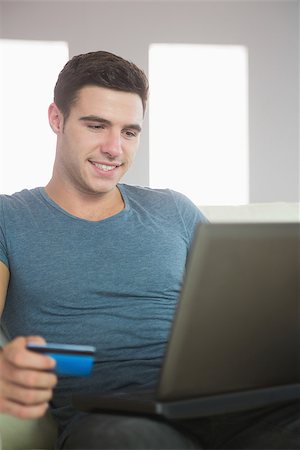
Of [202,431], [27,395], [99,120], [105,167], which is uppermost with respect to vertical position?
[99,120]

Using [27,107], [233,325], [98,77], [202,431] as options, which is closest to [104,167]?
[98,77]

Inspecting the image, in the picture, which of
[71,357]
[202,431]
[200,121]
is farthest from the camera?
[200,121]

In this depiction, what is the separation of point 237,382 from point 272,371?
2.4 inches

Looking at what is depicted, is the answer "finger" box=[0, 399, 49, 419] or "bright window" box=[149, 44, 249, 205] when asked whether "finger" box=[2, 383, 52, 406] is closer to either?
"finger" box=[0, 399, 49, 419]

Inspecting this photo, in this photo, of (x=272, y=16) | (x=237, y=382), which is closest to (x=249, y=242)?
(x=237, y=382)

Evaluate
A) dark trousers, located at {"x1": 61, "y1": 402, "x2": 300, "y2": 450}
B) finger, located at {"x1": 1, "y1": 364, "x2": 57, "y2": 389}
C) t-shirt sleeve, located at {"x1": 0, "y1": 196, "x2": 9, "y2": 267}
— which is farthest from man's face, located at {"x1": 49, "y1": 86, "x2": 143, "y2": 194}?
finger, located at {"x1": 1, "y1": 364, "x2": 57, "y2": 389}

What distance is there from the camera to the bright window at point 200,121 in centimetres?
624

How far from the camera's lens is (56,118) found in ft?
6.33

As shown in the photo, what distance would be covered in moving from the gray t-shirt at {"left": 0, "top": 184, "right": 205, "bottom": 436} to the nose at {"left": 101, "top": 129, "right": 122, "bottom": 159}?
147 mm

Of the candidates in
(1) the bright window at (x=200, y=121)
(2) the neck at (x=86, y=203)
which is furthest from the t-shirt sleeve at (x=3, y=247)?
(1) the bright window at (x=200, y=121)

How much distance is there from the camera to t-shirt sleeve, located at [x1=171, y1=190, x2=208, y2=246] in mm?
1815

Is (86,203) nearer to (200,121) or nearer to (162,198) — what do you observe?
(162,198)

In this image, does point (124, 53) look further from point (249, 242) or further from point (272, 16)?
point (249, 242)

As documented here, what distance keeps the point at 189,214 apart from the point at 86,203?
25 centimetres
